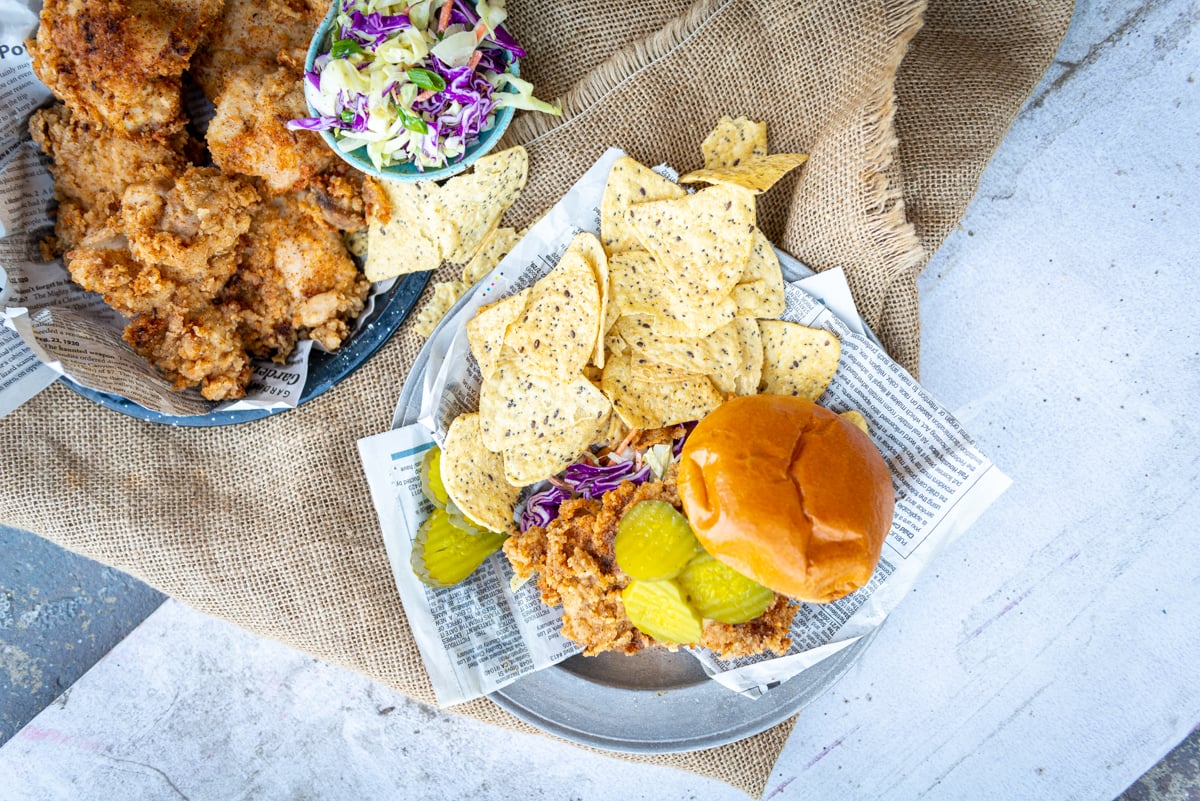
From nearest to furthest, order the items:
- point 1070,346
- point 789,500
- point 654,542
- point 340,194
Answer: point 789,500
point 654,542
point 340,194
point 1070,346

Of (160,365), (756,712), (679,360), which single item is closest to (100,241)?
(160,365)

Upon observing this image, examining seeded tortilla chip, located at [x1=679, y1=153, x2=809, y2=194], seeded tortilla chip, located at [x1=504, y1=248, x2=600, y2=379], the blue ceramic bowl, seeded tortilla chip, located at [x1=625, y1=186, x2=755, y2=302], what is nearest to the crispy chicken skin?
the blue ceramic bowl

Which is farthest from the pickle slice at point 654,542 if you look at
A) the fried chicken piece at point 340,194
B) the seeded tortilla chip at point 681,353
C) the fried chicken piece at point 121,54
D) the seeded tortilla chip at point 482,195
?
the fried chicken piece at point 121,54

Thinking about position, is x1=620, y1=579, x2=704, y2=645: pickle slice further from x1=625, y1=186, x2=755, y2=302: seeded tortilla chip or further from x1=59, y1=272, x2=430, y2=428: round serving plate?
x1=59, y1=272, x2=430, y2=428: round serving plate

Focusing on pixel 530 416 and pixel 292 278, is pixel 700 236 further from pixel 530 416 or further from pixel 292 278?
pixel 292 278

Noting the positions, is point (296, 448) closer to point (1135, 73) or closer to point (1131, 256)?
point (1131, 256)

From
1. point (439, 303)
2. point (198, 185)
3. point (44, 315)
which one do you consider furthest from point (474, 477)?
point (44, 315)

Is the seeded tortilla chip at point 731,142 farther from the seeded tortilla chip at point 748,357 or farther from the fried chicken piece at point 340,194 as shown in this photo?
the fried chicken piece at point 340,194
